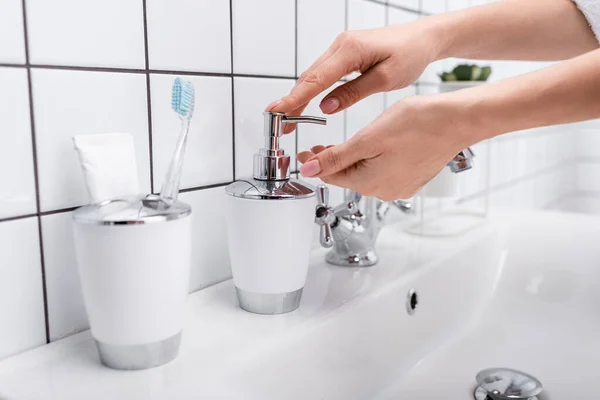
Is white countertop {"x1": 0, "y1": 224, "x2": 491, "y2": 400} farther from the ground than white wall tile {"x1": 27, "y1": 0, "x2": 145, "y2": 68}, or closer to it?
closer to it

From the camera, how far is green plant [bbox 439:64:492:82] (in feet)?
3.08

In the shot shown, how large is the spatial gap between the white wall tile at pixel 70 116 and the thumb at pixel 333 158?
6.7 inches

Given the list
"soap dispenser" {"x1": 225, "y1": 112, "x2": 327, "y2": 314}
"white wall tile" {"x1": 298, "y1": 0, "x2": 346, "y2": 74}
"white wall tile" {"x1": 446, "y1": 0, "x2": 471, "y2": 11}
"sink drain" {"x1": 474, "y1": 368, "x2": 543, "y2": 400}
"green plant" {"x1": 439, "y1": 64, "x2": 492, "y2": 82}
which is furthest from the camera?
"white wall tile" {"x1": 446, "y1": 0, "x2": 471, "y2": 11}

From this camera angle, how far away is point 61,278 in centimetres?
47

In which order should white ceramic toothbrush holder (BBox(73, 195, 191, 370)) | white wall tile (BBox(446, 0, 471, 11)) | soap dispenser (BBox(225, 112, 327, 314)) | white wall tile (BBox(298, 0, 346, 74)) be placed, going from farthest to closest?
white wall tile (BBox(446, 0, 471, 11))
white wall tile (BBox(298, 0, 346, 74))
soap dispenser (BBox(225, 112, 327, 314))
white ceramic toothbrush holder (BBox(73, 195, 191, 370))

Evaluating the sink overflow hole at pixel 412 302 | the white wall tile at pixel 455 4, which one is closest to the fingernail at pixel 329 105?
the sink overflow hole at pixel 412 302

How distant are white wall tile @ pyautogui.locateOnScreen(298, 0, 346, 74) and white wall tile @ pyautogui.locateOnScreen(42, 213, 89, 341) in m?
0.36

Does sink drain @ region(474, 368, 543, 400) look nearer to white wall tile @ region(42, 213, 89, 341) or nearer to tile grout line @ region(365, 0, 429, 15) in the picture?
white wall tile @ region(42, 213, 89, 341)

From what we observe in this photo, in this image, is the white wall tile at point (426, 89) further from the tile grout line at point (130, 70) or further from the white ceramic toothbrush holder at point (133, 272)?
the white ceramic toothbrush holder at point (133, 272)

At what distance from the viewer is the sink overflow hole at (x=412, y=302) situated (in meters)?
0.65

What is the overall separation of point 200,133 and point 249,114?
8 centimetres

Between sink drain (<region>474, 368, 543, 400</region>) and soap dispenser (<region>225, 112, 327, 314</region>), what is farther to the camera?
sink drain (<region>474, 368, 543, 400</region>)

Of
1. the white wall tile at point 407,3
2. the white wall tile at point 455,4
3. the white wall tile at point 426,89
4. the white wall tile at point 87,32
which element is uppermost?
the white wall tile at point 455,4

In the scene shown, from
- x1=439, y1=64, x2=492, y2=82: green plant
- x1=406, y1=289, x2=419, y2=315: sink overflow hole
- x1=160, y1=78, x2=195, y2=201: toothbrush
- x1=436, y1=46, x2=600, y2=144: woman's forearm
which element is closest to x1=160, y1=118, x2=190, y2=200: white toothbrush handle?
x1=160, y1=78, x2=195, y2=201: toothbrush
